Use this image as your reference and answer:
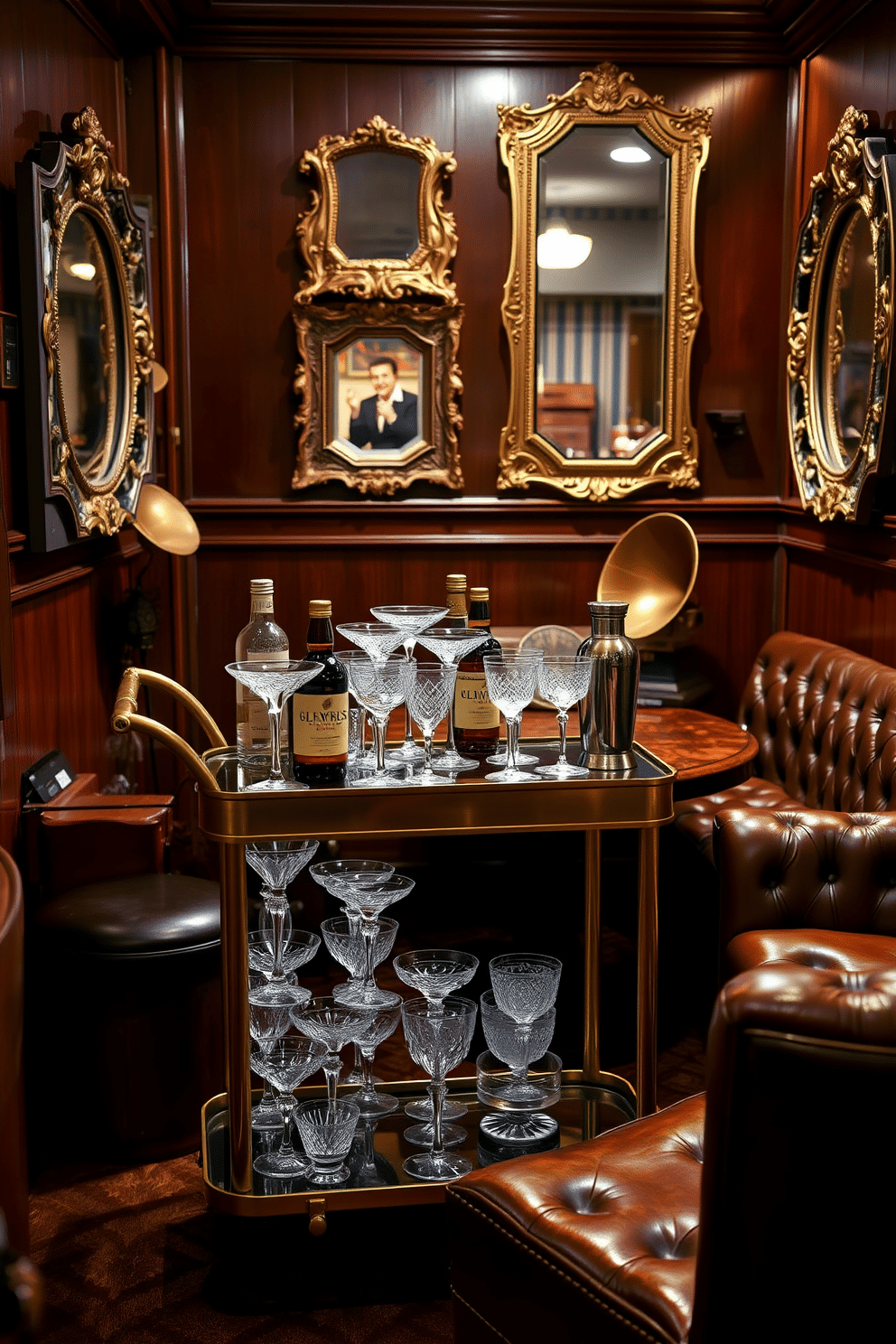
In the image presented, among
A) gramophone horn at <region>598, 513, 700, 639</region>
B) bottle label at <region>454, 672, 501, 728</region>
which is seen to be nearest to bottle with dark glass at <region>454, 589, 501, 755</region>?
bottle label at <region>454, 672, 501, 728</region>

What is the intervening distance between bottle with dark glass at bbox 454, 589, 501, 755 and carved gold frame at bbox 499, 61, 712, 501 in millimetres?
2546

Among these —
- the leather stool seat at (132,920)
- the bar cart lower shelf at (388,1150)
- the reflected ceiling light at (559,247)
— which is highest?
the reflected ceiling light at (559,247)

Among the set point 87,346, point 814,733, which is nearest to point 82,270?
point 87,346

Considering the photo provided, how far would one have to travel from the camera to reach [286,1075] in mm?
2385

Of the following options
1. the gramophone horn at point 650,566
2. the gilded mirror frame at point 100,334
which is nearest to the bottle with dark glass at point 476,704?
the gilded mirror frame at point 100,334

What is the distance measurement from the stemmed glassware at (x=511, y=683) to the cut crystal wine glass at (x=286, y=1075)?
2.14 feet

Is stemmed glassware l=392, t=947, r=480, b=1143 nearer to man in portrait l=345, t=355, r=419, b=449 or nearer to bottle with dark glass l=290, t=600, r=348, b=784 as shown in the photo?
bottle with dark glass l=290, t=600, r=348, b=784

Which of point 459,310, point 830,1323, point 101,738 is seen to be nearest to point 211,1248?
point 830,1323

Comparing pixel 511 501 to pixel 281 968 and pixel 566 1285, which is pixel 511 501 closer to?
pixel 281 968

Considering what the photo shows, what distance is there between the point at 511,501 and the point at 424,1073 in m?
2.36

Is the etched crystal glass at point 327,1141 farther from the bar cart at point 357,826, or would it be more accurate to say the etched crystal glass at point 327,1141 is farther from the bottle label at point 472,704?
the bottle label at point 472,704

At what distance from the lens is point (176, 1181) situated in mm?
2777

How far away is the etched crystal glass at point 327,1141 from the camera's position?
2.33m

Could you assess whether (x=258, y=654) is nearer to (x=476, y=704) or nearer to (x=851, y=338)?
(x=476, y=704)
